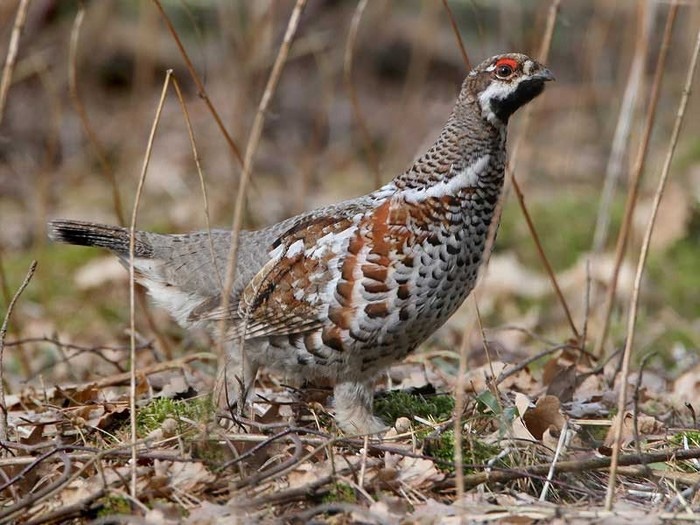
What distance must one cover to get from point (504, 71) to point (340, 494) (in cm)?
197

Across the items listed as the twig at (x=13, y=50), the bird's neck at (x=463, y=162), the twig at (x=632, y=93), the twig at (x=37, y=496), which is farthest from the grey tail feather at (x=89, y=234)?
the twig at (x=632, y=93)

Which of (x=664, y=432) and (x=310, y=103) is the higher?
(x=310, y=103)

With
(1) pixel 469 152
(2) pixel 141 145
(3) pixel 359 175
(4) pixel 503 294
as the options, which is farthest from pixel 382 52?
(1) pixel 469 152

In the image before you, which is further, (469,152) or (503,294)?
(503,294)

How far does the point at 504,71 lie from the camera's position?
4.29m

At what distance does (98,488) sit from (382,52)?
35.4 feet

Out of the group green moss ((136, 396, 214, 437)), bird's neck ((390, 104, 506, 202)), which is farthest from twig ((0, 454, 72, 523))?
bird's neck ((390, 104, 506, 202))

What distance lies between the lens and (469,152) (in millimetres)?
4301

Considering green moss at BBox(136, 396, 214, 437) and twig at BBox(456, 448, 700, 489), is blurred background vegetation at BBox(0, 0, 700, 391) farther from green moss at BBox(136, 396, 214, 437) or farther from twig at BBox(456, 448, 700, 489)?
twig at BBox(456, 448, 700, 489)

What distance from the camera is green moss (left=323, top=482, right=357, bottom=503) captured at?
3.43m

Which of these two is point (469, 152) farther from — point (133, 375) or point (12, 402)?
point (12, 402)

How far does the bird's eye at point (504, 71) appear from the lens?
14.0 ft

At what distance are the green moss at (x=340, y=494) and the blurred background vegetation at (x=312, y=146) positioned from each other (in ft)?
6.88

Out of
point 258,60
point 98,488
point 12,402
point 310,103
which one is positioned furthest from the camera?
point 310,103
